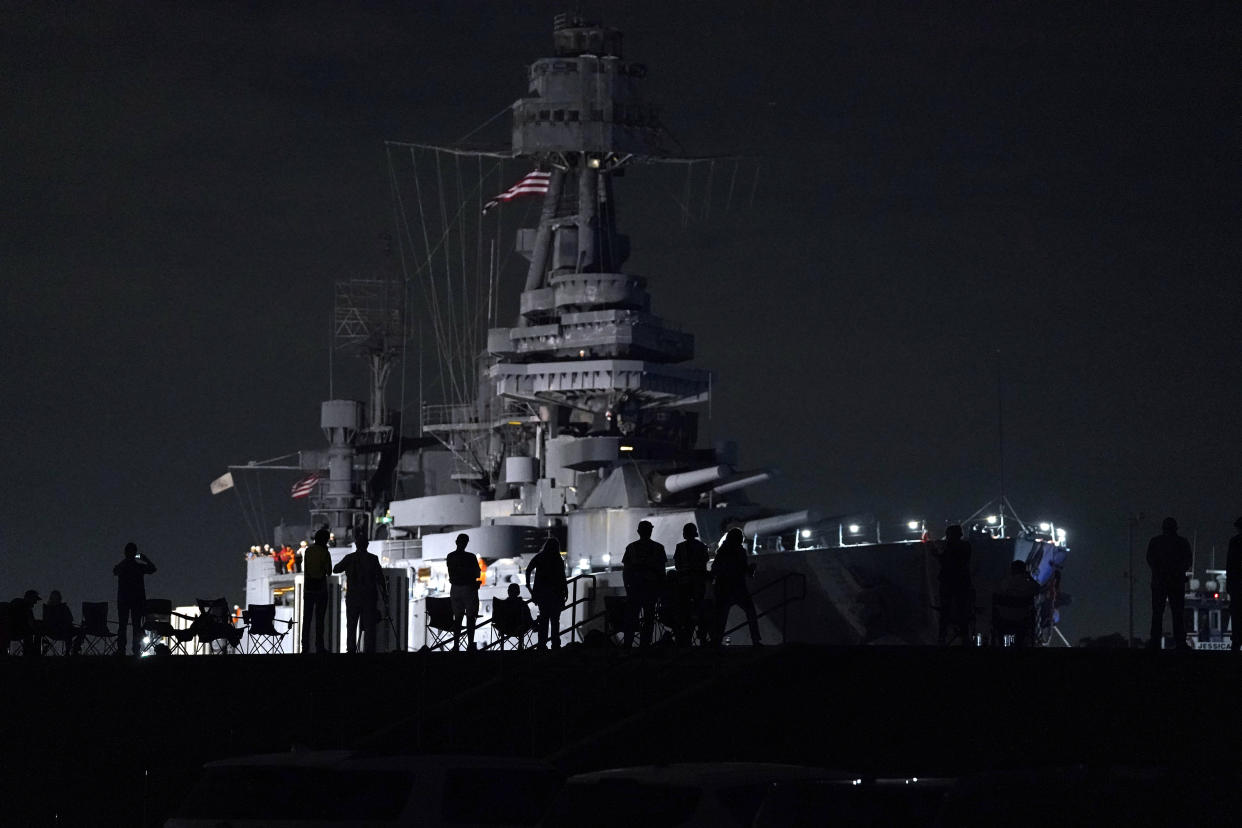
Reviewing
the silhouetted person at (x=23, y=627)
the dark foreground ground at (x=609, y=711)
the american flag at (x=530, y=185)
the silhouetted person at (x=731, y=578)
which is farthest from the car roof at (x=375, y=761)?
the american flag at (x=530, y=185)

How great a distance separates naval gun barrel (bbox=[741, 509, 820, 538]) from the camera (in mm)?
53344

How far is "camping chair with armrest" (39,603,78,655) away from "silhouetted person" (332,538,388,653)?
582 centimetres

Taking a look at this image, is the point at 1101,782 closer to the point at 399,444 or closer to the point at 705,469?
the point at 705,469

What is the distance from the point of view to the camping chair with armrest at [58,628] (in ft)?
110

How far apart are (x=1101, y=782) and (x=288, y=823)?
652cm

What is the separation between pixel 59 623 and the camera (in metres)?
33.9

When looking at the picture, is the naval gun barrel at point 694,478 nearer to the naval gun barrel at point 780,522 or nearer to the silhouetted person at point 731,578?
the naval gun barrel at point 780,522

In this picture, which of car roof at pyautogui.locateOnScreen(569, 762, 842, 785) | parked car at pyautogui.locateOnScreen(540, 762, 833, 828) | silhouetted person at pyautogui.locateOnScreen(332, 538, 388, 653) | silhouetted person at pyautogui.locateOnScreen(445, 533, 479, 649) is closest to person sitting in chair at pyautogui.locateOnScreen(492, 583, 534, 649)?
silhouetted person at pyautogui.locateOnScreen(445, 533, 479, 649)

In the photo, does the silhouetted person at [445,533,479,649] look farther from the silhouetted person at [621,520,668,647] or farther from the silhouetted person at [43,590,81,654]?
the silhouetted person at [43,590,81,654]

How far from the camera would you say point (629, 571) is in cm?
2717

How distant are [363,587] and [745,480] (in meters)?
29.4

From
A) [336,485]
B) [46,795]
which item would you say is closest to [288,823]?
[46,795]

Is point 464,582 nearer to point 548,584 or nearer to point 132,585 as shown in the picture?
point 548,584

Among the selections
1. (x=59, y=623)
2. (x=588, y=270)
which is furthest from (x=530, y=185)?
(x=59, y=623)
